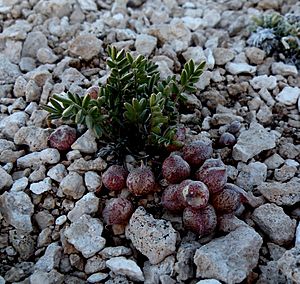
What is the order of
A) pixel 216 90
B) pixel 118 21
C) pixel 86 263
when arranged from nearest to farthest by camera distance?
1. pixel 86 263
2. pixel 216 90
3. pixel 118 21

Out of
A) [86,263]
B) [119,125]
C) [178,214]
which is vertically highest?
[119,125]

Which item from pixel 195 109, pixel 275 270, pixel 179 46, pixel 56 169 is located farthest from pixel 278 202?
pixel 179 46

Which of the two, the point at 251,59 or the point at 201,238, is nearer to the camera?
the point at 201,238

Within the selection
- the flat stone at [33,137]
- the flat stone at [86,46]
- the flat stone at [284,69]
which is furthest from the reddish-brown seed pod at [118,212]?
the flat stone at [284,69]

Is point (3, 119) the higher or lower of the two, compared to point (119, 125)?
lower

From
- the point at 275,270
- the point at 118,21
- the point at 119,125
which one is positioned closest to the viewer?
the point at 275,270

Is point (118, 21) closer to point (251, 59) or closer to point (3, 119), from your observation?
point (251, 59)

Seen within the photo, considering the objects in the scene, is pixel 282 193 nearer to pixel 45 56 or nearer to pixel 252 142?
pixel 252 142

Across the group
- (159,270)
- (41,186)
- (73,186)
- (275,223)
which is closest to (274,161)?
(275,223)
